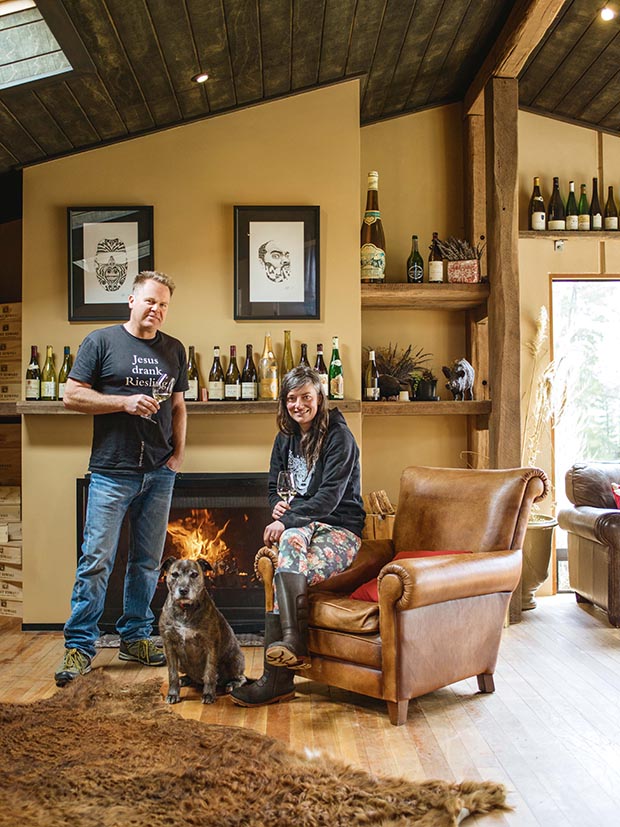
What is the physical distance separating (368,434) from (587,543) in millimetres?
1466

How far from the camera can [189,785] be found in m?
2.48

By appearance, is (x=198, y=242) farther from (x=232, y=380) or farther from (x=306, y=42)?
(x=306, y=42)

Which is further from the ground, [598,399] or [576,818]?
[598,399]

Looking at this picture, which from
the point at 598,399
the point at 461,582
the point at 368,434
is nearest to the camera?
the point at 461,582

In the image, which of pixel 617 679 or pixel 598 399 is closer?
pixel 617 679

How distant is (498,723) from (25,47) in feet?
11.0

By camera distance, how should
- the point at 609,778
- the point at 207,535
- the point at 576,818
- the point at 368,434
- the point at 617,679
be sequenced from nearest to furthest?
the point at 576,818 < the point at 609,778 < the point at 617,679 < the point at 207,535 < the point at 368,434

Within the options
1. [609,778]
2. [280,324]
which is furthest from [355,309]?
[609,778]

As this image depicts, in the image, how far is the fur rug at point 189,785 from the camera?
90.6 inches

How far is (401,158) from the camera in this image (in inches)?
212

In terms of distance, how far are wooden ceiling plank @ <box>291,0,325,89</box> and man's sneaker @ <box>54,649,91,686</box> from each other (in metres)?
3.06

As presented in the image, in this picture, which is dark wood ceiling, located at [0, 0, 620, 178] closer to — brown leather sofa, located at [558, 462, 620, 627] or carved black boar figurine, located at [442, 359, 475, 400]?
carved black boar figurine, located at [442, 359, 475, 400]

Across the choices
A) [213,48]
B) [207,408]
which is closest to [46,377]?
[207,408]

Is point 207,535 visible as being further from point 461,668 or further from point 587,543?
point 587,543
